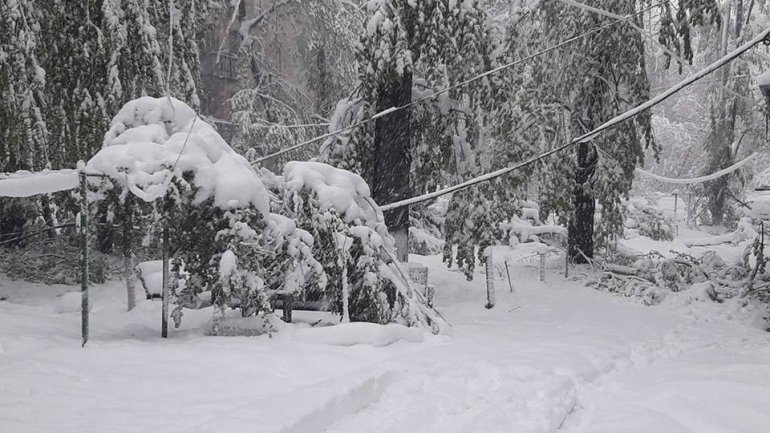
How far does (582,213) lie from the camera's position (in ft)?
42.8

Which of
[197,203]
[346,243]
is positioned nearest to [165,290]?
[197,203]

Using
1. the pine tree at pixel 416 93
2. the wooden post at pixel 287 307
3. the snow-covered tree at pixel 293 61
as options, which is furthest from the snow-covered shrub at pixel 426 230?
the wooden post at pixel 287 307

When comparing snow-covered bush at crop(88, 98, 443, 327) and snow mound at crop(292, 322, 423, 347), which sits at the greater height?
snow-covered bush at crop(88, 98, 443, 327)

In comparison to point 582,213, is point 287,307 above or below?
below

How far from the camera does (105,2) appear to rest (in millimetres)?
7199

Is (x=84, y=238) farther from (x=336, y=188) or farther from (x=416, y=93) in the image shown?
(x=416, y=93)

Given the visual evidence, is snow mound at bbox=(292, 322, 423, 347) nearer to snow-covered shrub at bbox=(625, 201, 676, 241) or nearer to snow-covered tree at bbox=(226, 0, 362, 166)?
snow-covered tree at bbox=(226, 0, 362, 166)

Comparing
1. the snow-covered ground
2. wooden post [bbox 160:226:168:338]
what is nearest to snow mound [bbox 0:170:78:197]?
wooden post [bbox 160:226:168:338]

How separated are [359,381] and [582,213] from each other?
9675 millimetres

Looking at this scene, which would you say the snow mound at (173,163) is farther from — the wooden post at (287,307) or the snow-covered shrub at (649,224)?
the snow-covered shrub at (649,224)

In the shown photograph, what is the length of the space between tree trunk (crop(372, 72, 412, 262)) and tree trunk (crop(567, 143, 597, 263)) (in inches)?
173

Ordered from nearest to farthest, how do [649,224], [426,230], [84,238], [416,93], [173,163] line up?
[84,238]
[173,163]
[416,93]
[426,230]
[649,224]

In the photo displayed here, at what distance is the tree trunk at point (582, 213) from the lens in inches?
480

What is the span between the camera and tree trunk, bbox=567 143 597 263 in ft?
40.0
